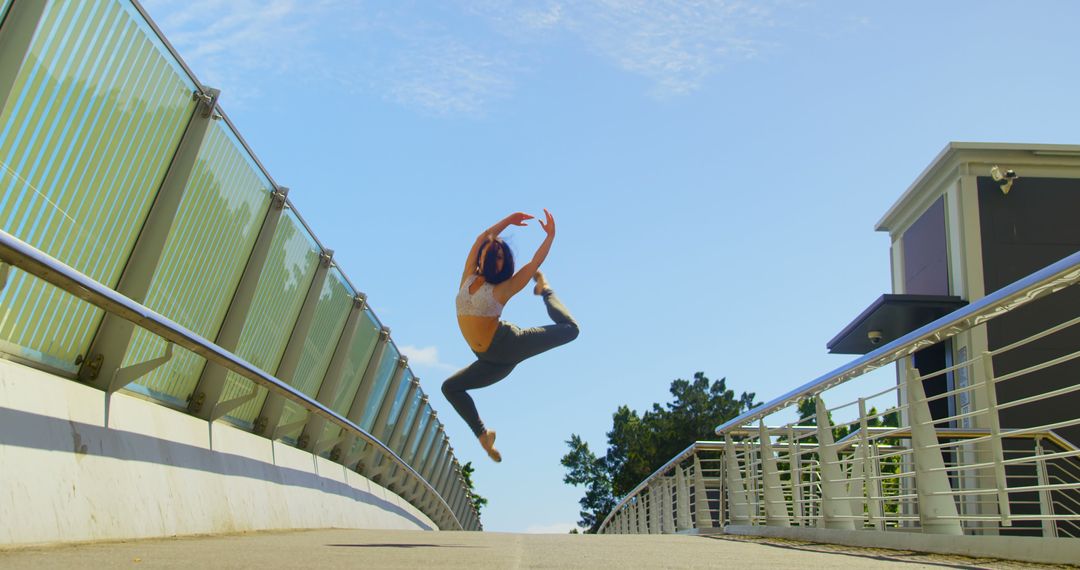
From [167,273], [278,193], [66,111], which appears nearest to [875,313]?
[278,193]

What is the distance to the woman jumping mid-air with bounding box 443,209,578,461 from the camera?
38.0 feet

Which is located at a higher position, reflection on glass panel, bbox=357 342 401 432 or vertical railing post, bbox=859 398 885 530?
reflection on glass panel, bbox=357 342 401 432

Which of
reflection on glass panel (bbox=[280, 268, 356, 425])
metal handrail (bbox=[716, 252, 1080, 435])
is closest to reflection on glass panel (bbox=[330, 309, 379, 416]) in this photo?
reflection on glass panel (bbox=[280, 268, 356, 425])

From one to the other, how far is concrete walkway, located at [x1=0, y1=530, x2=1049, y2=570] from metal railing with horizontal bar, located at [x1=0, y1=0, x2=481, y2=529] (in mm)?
1217

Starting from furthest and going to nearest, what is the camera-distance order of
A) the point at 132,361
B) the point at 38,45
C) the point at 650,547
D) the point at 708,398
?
the point at 708,398, the point at 132,361, the point at 650,547, the point at 38,45

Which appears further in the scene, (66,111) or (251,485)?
(251,485)

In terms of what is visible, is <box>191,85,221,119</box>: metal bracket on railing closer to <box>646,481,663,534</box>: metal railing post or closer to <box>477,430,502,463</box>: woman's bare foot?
<box>477,430,502,463</box>: woman's bare foot

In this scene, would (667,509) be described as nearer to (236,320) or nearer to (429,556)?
(236,320)

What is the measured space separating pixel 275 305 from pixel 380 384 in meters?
6.00

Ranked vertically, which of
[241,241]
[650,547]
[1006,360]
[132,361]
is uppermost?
[1006,360]

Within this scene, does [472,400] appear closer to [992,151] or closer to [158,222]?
[158,222]

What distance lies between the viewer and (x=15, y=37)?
215 inches

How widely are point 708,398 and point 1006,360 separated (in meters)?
44.9

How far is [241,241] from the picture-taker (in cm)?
928
